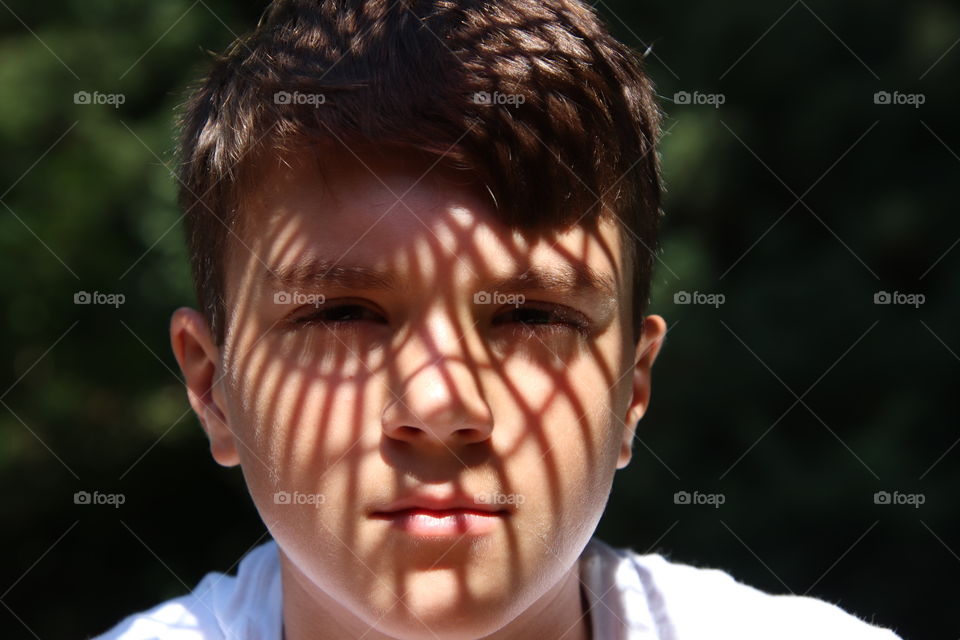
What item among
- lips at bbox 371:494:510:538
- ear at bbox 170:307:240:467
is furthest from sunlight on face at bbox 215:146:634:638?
ear at bbox 170:307:240:467

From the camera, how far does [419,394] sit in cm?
129

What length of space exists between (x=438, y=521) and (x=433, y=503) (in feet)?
0.08

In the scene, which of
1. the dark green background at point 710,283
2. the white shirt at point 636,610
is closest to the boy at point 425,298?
the white shirt at point 636,610

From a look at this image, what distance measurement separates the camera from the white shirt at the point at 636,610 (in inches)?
69.9

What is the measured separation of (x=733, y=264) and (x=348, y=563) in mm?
1891

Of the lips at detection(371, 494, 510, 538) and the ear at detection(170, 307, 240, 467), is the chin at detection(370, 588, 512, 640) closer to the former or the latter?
the lips at detection(371, 494, 510, 538)

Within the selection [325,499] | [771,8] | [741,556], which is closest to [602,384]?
[325,499]

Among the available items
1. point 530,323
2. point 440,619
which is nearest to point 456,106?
point 530,323

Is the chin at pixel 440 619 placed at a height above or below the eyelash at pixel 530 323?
below

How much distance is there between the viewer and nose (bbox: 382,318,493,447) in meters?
1.29

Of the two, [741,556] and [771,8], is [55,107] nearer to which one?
[771,8]

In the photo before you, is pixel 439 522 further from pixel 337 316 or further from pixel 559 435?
pixel 337 316

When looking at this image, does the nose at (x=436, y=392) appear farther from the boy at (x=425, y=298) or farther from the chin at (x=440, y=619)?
the chin at (x=440, y=619)

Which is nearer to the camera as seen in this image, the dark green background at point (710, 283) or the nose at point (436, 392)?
the nose at point (436, 392)
